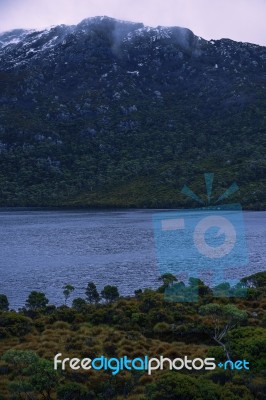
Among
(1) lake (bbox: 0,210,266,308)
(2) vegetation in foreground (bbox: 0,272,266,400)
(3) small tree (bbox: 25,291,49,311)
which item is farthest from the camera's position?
(1) lake (bbox: 0,210,266,308)

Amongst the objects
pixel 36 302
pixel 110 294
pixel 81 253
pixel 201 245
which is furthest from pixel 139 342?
pixel 201 245

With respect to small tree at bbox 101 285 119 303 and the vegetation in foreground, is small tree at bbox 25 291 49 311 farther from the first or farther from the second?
small tree at bbox 101 285 119 303

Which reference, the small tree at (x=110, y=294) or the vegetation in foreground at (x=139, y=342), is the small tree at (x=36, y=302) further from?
the small tree at (x=110, y=294)

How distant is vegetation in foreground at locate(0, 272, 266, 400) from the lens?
2242 cm

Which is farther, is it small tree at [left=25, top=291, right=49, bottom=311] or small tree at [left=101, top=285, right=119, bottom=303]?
small tree at [left=101, top=285, right=119, bottom=303]

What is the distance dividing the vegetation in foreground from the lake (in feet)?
48.4

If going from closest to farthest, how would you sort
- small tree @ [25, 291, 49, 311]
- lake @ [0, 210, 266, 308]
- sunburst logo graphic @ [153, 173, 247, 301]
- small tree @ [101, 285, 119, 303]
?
small tree @ [25, 291, 49, 311], small tree @ [101, 285, 119, 303], lake @ [0, 210, 266, 308], sunburst logo graphic @ [153, 173, 247, 301]

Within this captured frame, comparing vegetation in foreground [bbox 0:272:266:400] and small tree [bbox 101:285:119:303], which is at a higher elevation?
vegetation in foreground [bbox 0:272:266:400]

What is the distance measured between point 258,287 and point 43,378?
131ft

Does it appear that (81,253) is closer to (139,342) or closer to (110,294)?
(110,294)

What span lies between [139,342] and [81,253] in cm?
6815

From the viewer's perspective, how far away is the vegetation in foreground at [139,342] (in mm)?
22422

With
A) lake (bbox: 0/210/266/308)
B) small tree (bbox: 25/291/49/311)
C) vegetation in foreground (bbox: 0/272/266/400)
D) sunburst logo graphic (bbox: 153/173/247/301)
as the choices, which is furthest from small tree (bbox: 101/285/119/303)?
sunburst logo graphic (bbox: 153/173/247/301)

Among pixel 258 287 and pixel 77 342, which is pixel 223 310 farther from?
pixel 258 287
